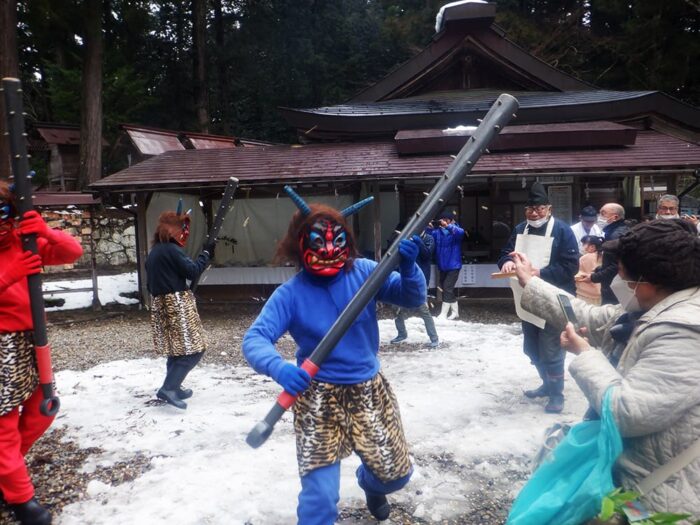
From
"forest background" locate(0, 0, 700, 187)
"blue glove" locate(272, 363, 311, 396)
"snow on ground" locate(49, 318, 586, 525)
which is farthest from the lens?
"forest background" locate(0, 0, 700, 187)

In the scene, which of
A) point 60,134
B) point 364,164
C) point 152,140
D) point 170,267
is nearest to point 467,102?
point 364,164

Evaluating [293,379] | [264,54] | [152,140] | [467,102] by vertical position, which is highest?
[264,54]

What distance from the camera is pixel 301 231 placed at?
2.33m

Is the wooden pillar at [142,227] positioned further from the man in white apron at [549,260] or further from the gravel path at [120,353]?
the man in white apron at [549,260]

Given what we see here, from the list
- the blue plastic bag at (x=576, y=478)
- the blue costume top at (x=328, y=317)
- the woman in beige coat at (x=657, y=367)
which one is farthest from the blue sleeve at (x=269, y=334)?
the woman in beige coat at (x=657, y=367)

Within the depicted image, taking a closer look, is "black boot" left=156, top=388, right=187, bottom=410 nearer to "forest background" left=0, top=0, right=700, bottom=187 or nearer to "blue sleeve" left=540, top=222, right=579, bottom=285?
"blue sleeve" left=540, top=222, right=579, bottom=285

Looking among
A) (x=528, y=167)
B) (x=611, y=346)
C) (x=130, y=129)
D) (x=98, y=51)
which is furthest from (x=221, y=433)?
(x=98, y=51)

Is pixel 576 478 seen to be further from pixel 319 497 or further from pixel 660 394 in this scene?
pixel 319 497

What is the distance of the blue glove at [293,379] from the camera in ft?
6.30

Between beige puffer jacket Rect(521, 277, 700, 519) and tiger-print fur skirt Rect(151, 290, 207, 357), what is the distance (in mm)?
3667

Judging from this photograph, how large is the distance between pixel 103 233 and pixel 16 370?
1314 centimetres

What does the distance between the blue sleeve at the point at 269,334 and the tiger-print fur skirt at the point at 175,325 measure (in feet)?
8.03

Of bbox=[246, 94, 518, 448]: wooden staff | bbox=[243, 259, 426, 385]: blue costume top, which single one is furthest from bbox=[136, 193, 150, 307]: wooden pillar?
bbox=[246, 94, 518, 448]: wooden staff

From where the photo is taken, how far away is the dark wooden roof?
34.3ft
